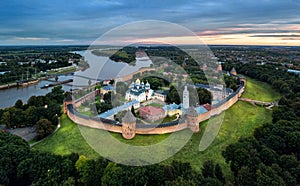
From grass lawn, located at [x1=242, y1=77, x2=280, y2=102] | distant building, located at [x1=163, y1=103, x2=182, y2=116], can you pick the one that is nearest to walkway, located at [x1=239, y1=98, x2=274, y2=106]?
grass lawn, located at [x1=242, y1=77, x2=280, y2=102]

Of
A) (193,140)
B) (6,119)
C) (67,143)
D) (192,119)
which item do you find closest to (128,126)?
(67,143)

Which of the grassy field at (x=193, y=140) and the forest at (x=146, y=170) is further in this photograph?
the grassy field at (x=193, y=140)

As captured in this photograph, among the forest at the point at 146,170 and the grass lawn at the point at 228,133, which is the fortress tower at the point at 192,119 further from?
the forest at the point at 146,170

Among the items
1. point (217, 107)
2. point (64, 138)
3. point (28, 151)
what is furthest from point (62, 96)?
point (217, 107)

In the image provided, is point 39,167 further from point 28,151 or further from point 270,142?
point 270,142

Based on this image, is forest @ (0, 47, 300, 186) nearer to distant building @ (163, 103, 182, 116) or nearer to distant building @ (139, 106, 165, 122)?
distant building @ (139, 106, 165, 122)

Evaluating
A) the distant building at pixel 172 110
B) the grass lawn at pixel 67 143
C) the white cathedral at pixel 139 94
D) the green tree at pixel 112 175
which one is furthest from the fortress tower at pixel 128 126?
the white cathedral at pixel 139 94
